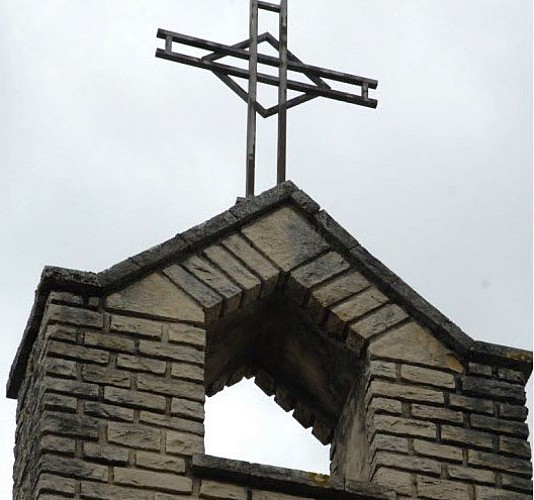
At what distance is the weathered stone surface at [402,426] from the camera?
9.45 meters

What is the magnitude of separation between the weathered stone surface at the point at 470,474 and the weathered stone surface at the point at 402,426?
0.20m

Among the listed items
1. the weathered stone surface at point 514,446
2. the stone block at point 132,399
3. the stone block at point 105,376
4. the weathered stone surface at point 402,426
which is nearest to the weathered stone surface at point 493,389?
the weathered stone surface at point 514,446

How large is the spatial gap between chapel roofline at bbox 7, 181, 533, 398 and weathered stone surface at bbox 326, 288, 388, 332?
68 millimetres

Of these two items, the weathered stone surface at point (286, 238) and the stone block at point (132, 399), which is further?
the weathered stone surface at point (286, 238)

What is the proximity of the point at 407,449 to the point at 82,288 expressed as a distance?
5.65ft

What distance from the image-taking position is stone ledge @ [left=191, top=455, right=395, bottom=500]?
898 centimetres

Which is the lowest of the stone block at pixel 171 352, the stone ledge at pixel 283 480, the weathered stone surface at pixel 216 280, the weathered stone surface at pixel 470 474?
the stone ledge at pixel 283 480

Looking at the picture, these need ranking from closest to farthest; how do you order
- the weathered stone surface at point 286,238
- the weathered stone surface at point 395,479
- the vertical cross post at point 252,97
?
the weathered stone surface at point 395,479 < the weathered stone surface at point 286,238 < the vertical cross post at point 252,97

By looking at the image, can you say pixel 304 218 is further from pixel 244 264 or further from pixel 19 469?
pixel 19 469

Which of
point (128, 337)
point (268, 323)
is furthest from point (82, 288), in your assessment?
point (268, 323)

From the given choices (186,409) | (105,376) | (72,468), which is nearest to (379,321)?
(186,409)

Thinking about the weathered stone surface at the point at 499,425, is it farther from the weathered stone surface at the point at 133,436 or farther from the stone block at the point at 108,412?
the stone block at the point at 108,412

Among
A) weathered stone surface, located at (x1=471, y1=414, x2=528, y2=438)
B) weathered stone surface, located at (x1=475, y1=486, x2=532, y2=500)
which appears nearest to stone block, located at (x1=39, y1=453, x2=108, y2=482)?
weathered stone surface, located at (x1=475, y1=486, x2=532, y2=500)

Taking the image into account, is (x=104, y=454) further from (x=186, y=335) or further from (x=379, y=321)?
(x=379, y=321)
